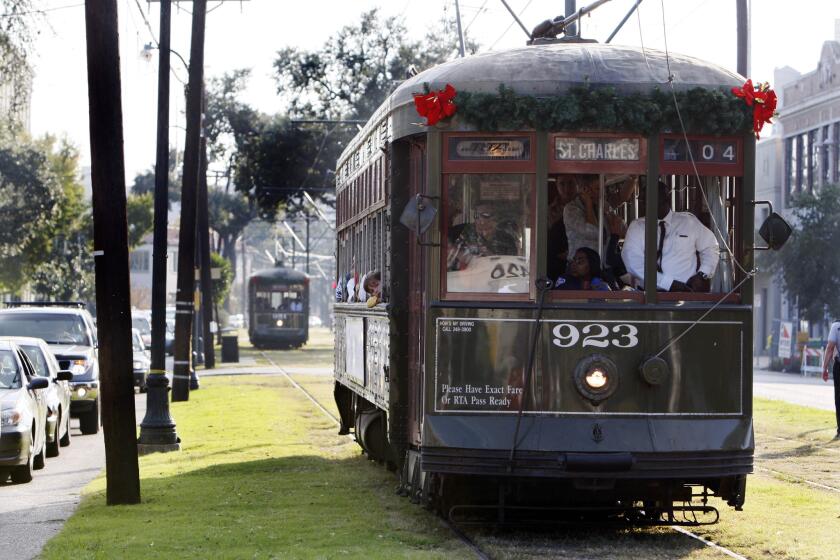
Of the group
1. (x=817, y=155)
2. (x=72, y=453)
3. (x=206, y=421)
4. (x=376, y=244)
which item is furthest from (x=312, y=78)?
(x=376, y=244)

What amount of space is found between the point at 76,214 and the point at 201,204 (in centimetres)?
1376

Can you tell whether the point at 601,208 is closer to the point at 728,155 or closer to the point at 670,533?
the point at 728,155

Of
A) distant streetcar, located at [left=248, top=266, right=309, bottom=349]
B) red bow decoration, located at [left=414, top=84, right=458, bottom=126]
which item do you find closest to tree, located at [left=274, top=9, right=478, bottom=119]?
distant streetcar, located at [left=248, top=266, right=309, bottom=349]

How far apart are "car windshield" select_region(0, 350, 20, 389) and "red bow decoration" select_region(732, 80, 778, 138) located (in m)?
8.39

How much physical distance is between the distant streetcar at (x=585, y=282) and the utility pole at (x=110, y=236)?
297cm

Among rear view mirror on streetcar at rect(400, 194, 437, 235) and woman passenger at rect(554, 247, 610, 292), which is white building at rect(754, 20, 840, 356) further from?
rear view mirror on streetcar at rect(400, 194, 437, 235)

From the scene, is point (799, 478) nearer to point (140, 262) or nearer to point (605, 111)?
point (605, 111)

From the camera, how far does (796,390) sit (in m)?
34.0

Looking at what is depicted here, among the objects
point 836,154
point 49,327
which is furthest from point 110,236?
point 836,154

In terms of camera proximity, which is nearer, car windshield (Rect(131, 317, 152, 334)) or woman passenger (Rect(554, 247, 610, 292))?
woman passenger (Rect(554, 247, 610, 292))

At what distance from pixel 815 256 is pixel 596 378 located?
4237 cm

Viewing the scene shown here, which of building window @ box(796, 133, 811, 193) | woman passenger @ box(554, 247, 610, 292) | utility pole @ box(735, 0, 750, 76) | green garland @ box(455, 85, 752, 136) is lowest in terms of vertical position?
woman passenger @ box(554, 247, 610, 292)

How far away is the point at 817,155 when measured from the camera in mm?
59031

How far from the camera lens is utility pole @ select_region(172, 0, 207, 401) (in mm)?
24016
